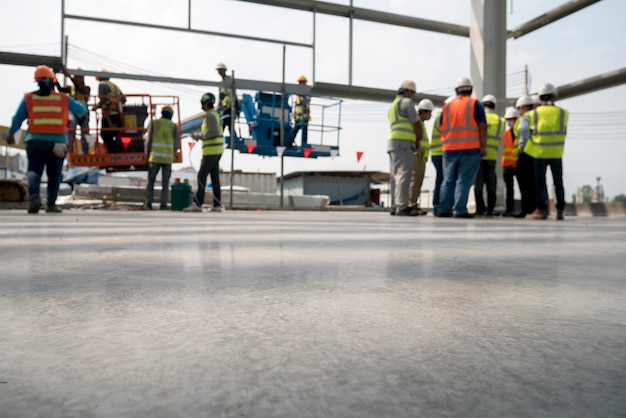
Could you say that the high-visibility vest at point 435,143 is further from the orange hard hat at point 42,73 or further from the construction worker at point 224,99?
the orange hard hat at point 42,73

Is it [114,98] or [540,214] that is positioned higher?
[114,98]

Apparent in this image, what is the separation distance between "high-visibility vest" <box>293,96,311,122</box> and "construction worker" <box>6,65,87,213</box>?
22.5ft

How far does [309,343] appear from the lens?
539mm

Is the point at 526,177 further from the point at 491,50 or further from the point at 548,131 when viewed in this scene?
the point at 491,50

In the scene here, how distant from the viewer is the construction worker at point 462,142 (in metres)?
5.41

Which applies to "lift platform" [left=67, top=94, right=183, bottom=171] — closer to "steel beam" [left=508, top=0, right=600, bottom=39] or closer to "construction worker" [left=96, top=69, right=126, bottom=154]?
"construction worker" [left=96, top=69, right=126, bottom=154]

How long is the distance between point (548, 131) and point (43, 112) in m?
5.93

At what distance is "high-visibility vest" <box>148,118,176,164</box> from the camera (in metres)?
8.36

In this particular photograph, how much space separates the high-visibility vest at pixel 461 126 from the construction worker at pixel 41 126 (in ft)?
14.6

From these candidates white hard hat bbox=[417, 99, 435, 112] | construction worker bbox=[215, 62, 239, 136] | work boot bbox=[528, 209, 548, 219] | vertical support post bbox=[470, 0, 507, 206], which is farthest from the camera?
vertical support post bbox=[470, 0, 507, 206]

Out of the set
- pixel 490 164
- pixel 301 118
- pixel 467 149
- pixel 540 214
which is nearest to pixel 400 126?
pixel 467 149

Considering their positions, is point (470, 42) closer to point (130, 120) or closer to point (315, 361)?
point (130, 120)

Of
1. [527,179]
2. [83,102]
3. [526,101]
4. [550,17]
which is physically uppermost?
[550,17]

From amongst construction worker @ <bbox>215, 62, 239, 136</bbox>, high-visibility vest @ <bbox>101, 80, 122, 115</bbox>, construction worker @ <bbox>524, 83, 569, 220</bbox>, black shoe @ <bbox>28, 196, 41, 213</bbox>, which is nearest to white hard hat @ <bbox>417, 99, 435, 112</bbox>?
construction worker @ <bbox>524, 83, 569, 220</bbox>
